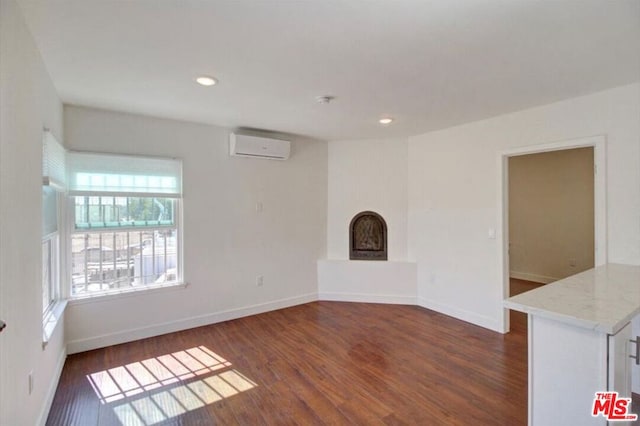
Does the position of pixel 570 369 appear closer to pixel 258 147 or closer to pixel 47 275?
pixel 258 147

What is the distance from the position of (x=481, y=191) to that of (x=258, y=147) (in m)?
2.74

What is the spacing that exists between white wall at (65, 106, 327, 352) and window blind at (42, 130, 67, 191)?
37cm

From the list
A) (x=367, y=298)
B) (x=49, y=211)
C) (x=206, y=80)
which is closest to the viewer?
(x=206, y=80)

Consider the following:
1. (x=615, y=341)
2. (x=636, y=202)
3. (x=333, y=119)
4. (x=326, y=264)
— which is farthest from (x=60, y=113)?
(x=636, y=202)

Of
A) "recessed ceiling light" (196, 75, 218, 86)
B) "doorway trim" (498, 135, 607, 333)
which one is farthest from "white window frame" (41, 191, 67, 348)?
"doorway trim" (498, 135, 607, 333)

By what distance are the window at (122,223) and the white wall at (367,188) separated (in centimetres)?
220

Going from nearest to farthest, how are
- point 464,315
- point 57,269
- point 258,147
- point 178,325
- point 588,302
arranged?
1. point 588,302
2. point 57,269
3. point 178,325
4. point 464,315
5. point 258,147

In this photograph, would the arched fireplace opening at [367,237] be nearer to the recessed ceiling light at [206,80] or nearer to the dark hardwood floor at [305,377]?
the dark hardwood floor at [305,377]

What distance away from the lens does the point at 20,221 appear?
164 cm

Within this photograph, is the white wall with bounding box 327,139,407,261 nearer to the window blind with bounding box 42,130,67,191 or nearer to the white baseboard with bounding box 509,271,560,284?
the white baseboard with bounding box 509,271,560,284

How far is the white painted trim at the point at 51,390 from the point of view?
2.03 m

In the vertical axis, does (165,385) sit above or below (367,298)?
below

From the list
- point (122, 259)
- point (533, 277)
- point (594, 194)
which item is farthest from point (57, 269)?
point (533, 277)

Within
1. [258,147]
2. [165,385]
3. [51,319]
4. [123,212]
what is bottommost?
[165,385]
